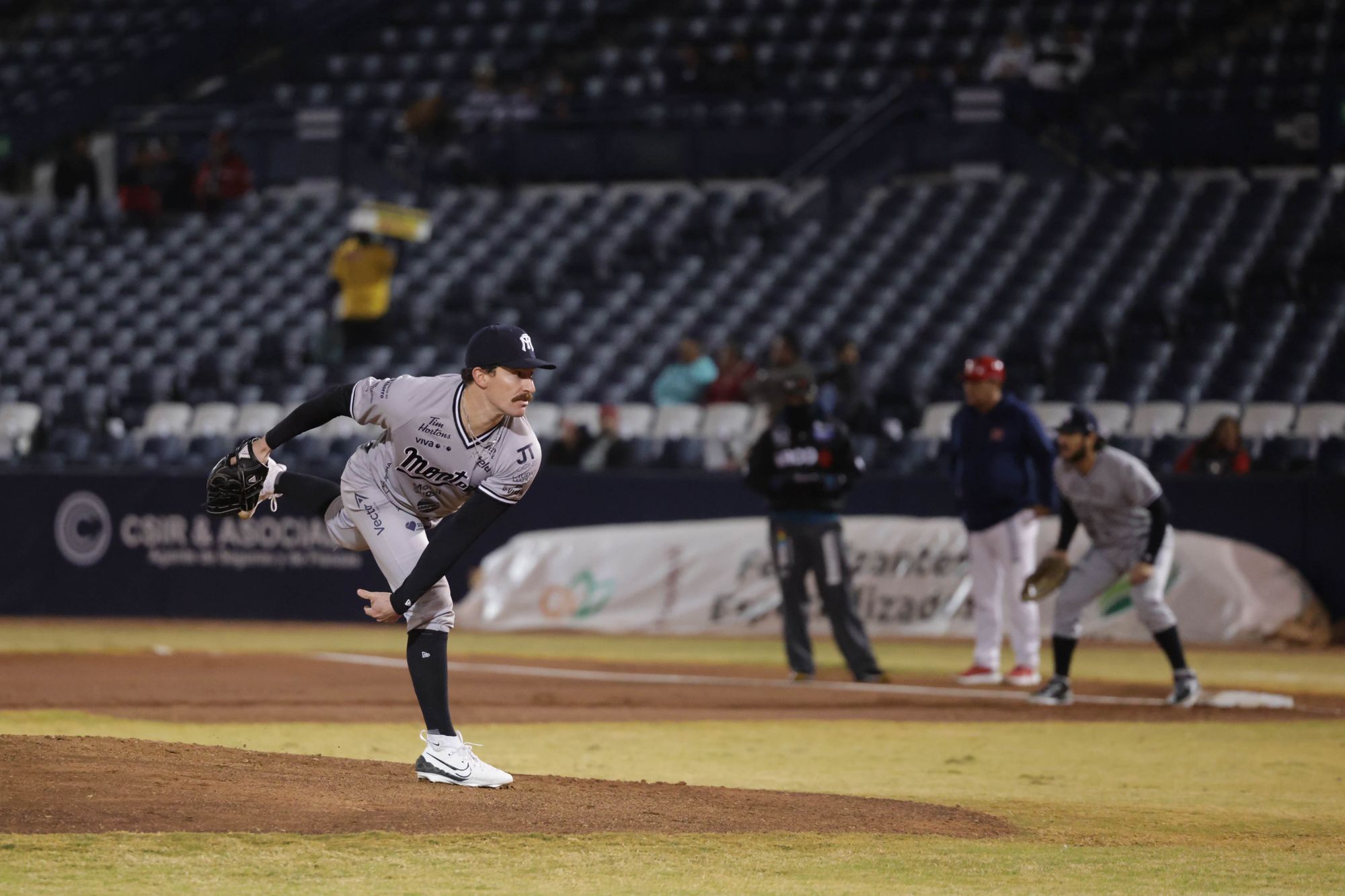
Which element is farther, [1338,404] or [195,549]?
[195,549]

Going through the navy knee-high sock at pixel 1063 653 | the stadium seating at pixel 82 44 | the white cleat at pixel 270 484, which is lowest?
the navy knee-high sock at pixel 1063 653

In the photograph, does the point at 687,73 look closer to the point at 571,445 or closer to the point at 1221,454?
the point at 571,445

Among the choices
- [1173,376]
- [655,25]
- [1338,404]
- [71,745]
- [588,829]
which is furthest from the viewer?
[655,25]

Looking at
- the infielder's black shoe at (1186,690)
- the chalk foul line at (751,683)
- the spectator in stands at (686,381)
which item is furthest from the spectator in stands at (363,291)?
the infielder's black shoe at (1186,690)

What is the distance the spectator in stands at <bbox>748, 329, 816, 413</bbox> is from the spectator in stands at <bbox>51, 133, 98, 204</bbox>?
14112mm

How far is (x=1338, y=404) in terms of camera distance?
17.3m

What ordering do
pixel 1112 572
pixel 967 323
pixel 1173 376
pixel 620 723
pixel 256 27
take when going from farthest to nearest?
pixel 256 27
pixel 967 323
pixel 1173 376
pixel 1112 572
pixel 620 723

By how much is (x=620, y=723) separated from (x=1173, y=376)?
10001 mm

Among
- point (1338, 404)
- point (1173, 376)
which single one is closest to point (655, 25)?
point (1173, 376)

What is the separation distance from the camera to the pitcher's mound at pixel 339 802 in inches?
244

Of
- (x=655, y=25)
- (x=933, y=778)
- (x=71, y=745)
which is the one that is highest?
(x=655, y=25)

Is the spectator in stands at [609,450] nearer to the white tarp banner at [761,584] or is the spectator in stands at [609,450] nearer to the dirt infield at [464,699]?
the white tarp banner at [761,584]

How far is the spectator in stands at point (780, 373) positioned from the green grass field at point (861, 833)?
2445 mm

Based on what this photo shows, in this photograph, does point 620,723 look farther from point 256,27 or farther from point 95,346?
point 256,27
